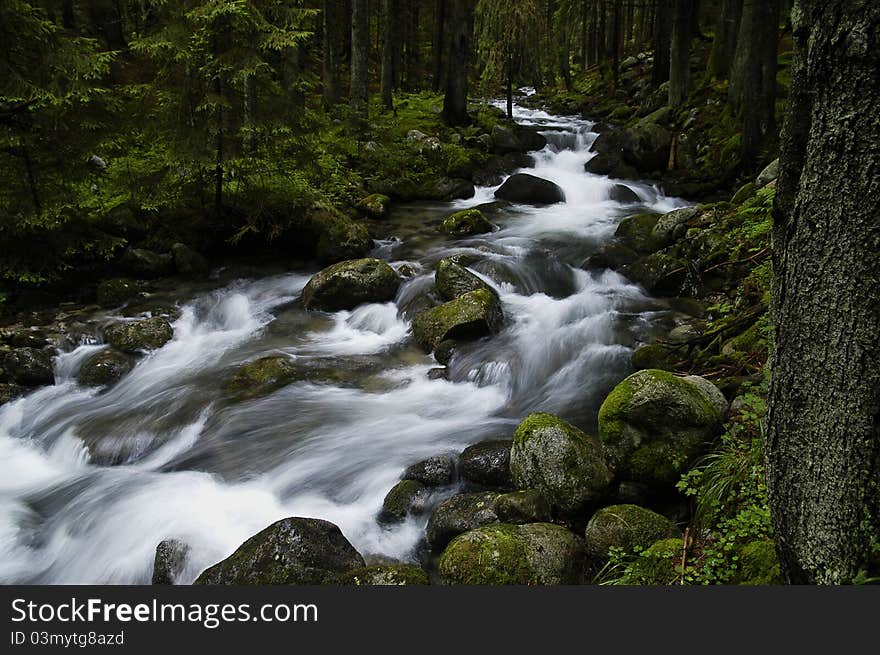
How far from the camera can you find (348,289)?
1015 cm

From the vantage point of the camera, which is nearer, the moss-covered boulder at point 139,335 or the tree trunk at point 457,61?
the moss-covered boulder at point 139,335

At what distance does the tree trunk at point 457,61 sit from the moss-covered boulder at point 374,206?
6.78 m

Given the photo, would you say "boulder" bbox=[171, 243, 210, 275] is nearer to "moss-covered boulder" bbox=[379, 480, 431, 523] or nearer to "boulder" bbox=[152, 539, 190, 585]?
"boulder" bbox=[152, 539, 190, 585]

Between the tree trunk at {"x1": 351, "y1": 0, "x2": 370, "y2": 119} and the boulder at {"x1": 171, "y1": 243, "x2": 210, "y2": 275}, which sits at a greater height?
the tree trunk at {"x1": 351, "y1": 0, "x2": 370, "y2": 119}

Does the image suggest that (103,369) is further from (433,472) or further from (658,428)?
(658,428)

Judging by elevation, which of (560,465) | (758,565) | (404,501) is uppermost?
(758,565)

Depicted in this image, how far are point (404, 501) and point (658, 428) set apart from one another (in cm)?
239

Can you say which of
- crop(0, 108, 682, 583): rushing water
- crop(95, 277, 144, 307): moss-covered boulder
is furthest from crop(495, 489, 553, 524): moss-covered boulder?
crop(95, 277, 144, 307): moss-covered boulder

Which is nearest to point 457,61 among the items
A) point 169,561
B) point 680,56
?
point 680,56

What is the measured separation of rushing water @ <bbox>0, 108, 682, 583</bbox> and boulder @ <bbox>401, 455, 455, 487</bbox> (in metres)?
0.26

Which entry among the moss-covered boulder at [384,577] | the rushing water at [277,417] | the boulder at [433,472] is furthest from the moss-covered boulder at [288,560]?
the boulder at [433,472]

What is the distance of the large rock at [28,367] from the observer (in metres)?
7.91

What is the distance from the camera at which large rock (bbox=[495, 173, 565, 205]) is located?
52.1 feet

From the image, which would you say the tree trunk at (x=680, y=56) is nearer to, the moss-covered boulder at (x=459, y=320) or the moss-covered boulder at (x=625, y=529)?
the moss-covered boulder at (x=459, y=320)
